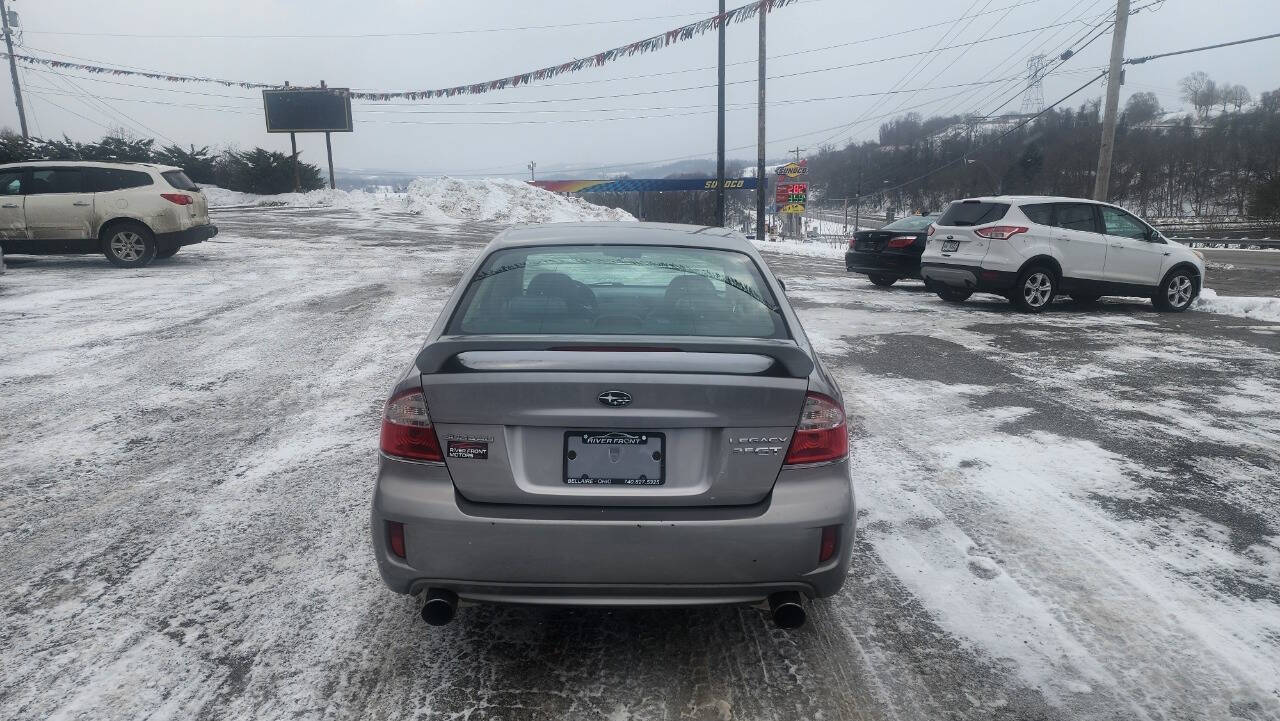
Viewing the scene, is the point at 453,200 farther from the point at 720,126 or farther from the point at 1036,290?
the point at 1036,290

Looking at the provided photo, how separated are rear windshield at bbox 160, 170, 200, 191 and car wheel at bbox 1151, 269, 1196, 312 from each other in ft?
51.7

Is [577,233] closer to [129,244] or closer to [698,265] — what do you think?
[698,265]

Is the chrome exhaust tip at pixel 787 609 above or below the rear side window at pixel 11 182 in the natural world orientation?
below

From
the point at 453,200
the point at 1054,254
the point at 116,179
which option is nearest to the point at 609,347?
the point at 1054,254

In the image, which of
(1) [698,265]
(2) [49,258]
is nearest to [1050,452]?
(1) [698,265]

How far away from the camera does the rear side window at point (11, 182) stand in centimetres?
1351

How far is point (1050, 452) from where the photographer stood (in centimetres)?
524

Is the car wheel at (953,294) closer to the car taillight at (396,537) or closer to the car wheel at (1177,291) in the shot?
the car wheel at (1177,291)

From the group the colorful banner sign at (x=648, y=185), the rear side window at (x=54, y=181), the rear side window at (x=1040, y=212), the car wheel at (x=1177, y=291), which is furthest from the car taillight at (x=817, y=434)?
the colorful banner sign at (x=648, y=185)

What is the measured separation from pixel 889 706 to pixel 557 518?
4.06 feet

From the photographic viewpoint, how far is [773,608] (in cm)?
271

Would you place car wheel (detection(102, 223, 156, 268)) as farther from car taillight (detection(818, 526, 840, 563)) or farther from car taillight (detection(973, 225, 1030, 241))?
car taillight (detection(818, 526, 840, 563))

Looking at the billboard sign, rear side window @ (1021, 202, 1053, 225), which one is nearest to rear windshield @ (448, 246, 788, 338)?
rear side window @ (1021, 202, 1053, 225)

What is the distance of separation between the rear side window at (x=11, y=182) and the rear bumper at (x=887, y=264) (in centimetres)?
1427
